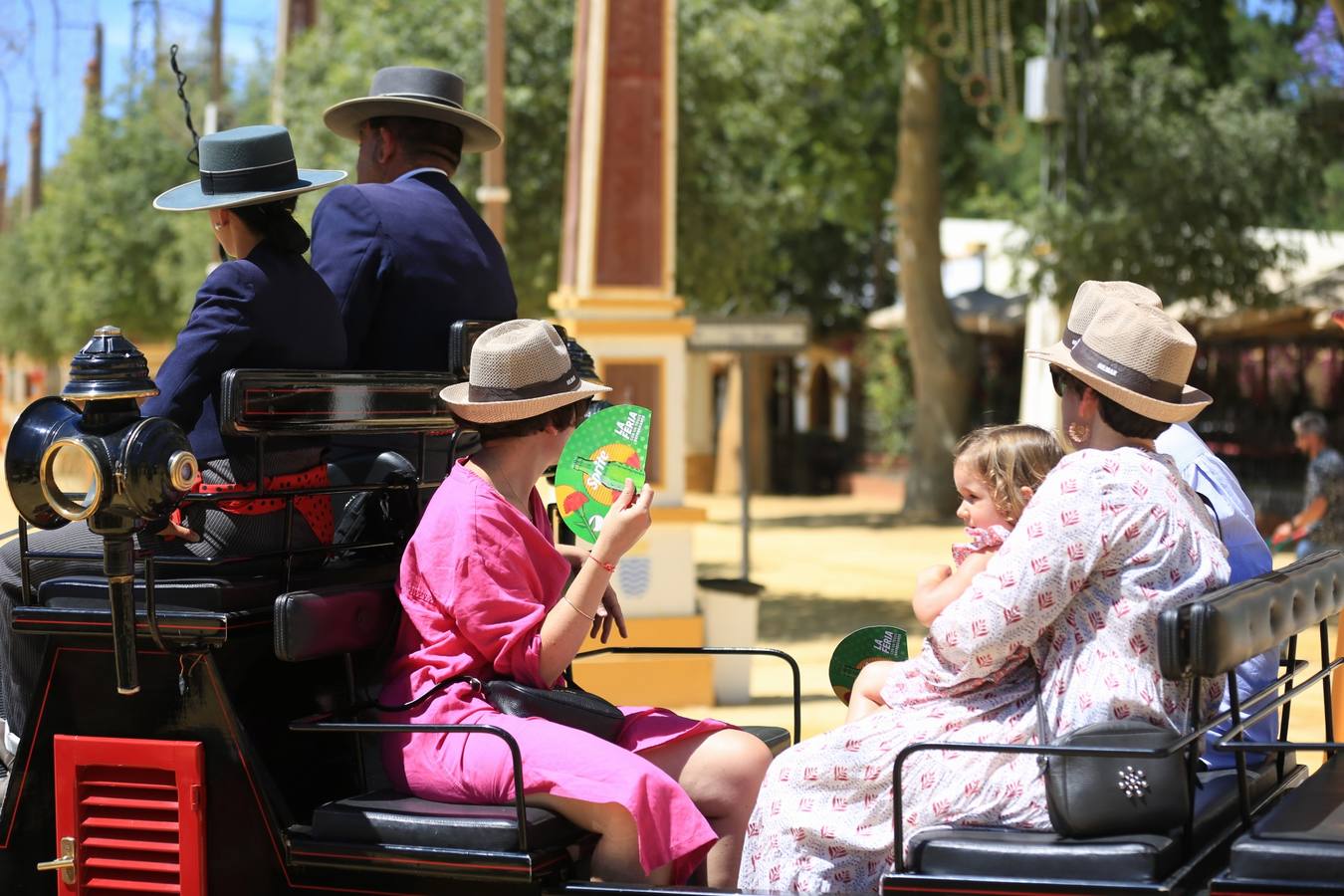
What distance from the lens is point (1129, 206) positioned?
18688mm

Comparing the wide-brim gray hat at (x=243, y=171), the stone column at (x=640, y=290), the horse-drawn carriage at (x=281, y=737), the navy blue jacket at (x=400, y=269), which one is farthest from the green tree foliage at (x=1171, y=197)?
A: the wide-brim gray hat at (x=243, y=171)

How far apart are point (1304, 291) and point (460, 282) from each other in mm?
16227

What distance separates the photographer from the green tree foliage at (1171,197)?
1830 cm

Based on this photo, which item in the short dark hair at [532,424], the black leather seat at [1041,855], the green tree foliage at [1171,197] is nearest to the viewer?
the black leather seat at [1041,855]

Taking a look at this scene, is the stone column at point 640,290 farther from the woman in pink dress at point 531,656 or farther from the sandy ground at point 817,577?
the woman in pink dress at point 531,656

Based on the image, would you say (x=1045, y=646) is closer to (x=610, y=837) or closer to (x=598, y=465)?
(x=610, y=837)

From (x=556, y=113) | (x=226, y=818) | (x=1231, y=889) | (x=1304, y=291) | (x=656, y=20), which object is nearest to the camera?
(x=1231, y=889)

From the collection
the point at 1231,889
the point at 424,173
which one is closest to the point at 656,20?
the point at 424,173

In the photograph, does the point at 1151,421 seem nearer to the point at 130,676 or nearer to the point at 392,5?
the point at 130,676

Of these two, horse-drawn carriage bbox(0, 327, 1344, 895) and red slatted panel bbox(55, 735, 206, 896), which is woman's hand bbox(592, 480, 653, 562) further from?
red slatted panel bbox(55, 735, 206, 896)

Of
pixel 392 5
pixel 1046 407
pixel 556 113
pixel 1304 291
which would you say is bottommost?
pixel 1046 407

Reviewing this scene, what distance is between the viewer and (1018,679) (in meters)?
3.15

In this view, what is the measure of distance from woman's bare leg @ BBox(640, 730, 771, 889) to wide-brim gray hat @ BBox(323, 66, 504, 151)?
Answer: 189 centimetres

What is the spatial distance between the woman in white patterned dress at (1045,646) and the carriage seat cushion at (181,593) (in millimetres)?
1171
